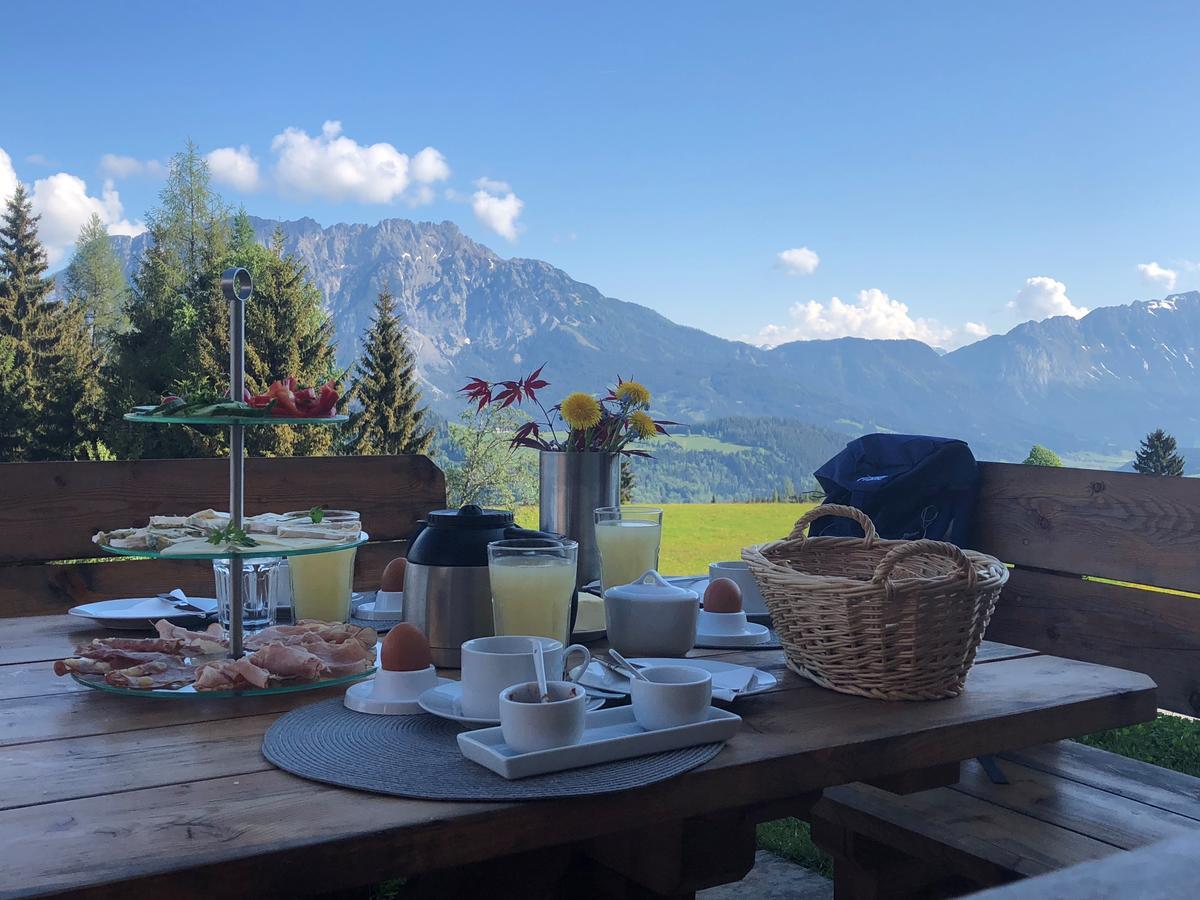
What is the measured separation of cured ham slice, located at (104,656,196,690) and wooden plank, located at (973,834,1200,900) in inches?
52.2

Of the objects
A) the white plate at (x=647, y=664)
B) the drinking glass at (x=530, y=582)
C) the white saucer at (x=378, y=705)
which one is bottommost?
the white saucer at (x=378, y=705)

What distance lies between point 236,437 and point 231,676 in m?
0.34

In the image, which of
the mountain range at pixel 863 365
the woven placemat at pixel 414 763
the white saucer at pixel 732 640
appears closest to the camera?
the woven placemat at pixel 414 763

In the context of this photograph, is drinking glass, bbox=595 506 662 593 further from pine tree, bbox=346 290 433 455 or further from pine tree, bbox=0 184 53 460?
pine tree, bbox=346 290 433 455

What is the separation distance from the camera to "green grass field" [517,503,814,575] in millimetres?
30828

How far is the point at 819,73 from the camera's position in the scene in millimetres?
143500

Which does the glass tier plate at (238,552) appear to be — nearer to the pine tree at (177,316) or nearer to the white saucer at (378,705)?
the white saucer at (378,705)

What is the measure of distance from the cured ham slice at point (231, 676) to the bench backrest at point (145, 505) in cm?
156

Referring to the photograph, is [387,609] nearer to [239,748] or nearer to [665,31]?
[239,748]

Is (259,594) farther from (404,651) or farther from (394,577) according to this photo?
(404,651)

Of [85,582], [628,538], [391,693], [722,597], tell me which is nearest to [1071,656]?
[722,597]

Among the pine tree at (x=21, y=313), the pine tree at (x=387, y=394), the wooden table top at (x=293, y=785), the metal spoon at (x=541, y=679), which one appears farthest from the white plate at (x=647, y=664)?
the pine tree at (x=387, y=394)

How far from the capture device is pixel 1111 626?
2.67m

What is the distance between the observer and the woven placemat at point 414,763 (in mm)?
997
